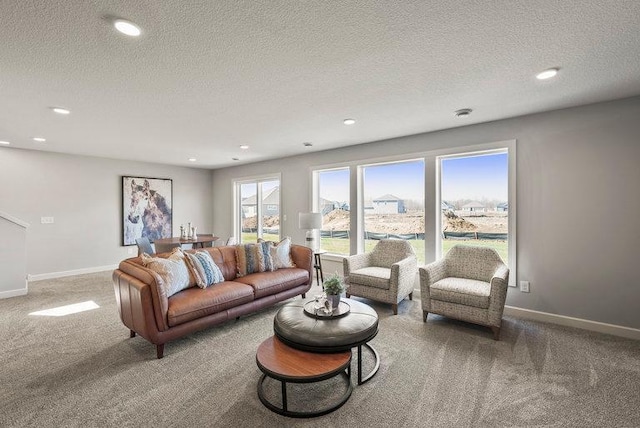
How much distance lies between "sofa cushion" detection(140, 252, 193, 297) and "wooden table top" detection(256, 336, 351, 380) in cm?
129

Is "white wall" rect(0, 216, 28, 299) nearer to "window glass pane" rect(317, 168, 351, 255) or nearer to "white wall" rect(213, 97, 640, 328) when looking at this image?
"window glass pane" rect(317, 168, 351, 255)

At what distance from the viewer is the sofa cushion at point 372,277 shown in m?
3.82

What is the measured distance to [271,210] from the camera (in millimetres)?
6918

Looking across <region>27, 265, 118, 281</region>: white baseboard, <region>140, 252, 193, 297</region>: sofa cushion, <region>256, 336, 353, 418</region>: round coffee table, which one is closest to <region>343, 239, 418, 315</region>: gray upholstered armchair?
<region>256, 336, 353, 418</region>: round coffee table

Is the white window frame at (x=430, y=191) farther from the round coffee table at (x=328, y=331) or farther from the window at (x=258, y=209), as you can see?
the round coffee table at (x=328, y=331)

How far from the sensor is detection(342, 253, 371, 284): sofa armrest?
4168 millimetres

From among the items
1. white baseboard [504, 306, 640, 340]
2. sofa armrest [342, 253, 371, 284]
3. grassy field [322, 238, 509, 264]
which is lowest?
white baseboard [504, 306, 640, 340]

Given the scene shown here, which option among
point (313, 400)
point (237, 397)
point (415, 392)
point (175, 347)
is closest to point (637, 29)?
point (415, 392)

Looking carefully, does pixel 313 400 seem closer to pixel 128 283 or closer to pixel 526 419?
pixel 526 419

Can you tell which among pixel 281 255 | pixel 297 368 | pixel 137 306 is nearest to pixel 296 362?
pixel 297 368

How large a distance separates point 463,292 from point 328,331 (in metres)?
1.78

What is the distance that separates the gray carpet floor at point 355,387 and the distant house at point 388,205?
1.98 metres

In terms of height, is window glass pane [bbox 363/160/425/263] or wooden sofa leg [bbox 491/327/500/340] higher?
window glass pane [bbox 363/160/425/263]

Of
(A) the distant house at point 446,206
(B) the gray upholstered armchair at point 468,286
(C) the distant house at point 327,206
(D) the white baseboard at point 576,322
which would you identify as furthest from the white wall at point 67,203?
(D) the white baseboard at point 576,322
